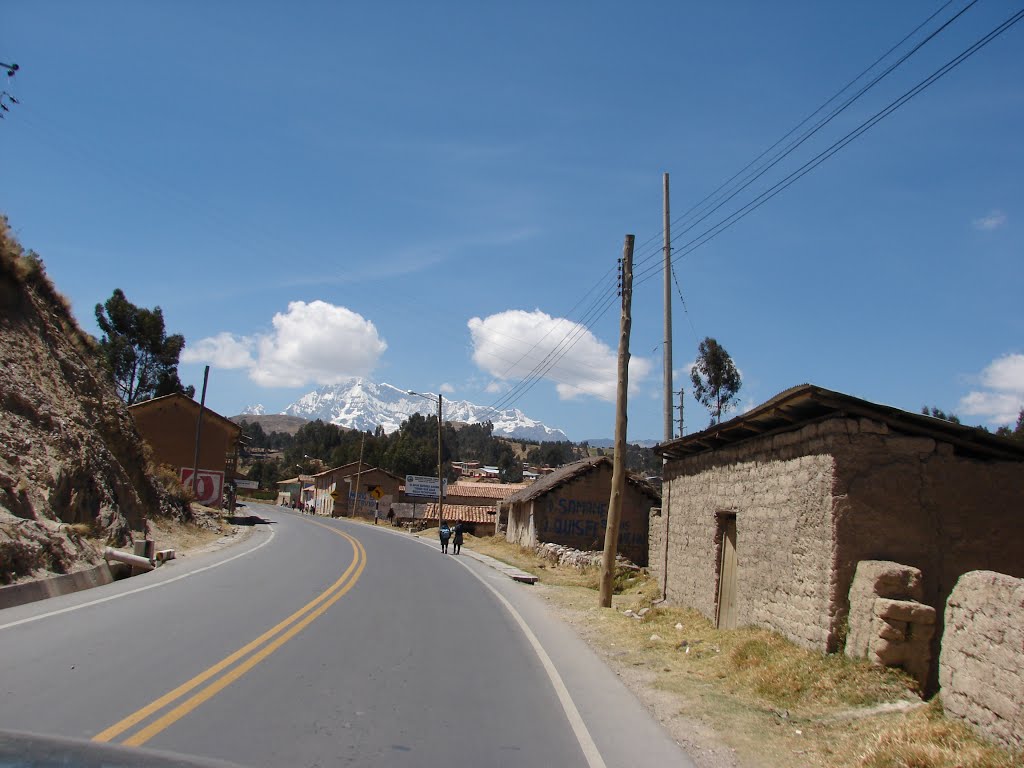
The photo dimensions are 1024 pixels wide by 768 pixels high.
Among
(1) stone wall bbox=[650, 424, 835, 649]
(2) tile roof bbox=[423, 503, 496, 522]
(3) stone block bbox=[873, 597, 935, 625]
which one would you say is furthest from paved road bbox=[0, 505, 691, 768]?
(2) tile roof bbox=[423, 503, 496, 522]

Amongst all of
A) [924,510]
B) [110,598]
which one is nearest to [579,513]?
[110,598]

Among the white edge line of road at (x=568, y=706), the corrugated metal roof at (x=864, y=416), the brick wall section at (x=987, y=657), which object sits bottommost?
the white edge line of road at (x=568, y=706)

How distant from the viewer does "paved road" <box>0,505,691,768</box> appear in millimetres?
6039

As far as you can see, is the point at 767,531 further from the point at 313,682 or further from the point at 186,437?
the point at 186,437

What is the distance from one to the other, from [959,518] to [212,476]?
50.8 metres

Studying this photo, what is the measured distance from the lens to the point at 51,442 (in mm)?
20391

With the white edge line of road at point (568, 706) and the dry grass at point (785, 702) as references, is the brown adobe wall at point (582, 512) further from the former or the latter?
the dry grass at point (785, 702)

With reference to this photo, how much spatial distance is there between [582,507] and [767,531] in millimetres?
29591

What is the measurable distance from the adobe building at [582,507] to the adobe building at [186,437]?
77.1 feet

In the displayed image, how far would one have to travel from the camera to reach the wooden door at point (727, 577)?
13211mm

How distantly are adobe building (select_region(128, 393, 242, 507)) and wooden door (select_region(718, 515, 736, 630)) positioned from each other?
44.1 metres

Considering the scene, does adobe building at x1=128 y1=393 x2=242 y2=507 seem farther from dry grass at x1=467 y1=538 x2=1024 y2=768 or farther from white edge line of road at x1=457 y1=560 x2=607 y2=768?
dry grass at x1=467 y1=538 x2=1024 y2=768

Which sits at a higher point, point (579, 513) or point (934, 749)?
point (579, 513)

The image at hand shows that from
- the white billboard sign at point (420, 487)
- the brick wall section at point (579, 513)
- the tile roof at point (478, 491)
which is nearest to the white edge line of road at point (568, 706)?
the brick wall section at point (579, 513)
